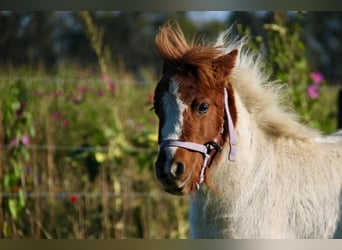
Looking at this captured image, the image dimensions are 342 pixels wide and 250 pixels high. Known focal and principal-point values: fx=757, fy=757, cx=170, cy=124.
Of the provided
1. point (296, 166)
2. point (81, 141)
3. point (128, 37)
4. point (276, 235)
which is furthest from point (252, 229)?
point (128, 37)

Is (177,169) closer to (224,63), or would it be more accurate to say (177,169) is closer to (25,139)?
(224,63)

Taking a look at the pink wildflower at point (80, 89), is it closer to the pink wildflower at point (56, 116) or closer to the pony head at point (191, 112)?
the pink wildflower at point (56, 116)

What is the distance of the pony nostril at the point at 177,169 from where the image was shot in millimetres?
3902

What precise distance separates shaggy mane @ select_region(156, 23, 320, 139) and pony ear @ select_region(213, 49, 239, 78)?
0.03 meters

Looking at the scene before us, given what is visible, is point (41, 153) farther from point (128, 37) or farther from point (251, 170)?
point (128, 37)

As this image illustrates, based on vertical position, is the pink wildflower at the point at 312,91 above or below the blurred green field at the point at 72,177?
above

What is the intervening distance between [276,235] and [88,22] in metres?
4.15

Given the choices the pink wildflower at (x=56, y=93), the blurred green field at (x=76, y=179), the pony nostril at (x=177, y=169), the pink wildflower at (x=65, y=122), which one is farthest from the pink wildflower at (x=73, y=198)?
the pony nostril at (x=177, y=169)

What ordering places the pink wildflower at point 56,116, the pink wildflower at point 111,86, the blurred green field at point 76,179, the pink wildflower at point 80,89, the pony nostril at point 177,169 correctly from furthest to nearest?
the pink wildflower at point 80,89, the pink wildflower at point 111,86, the pink wildflower at point 56,116, the blurred green field at point 76,179, the pony nostril at point 177,169

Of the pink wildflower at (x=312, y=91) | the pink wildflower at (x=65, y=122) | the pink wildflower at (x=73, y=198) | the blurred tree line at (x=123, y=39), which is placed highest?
the blurred tree line at (x=123, y=39)

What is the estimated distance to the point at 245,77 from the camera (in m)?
4.47

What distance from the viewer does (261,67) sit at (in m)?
4.71

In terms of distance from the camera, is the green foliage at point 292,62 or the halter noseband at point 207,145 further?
the green foliage at point 292,62

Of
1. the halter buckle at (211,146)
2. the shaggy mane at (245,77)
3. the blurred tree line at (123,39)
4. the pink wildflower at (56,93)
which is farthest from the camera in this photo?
the blurred tree line at (123,39)
